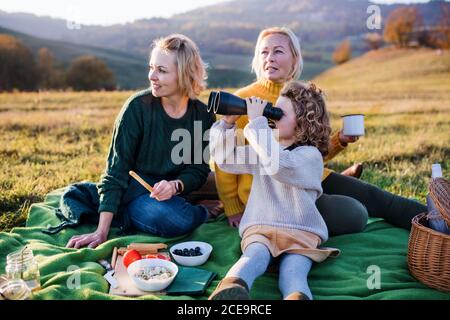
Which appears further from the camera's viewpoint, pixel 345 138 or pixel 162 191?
pixel 345 138

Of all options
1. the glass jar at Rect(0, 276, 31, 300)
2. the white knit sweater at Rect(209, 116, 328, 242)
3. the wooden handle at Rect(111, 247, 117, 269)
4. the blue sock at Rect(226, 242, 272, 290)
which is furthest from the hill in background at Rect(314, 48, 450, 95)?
the glass jar at Rect(0, 276, 31, 300)

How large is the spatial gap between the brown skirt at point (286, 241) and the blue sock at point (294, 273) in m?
0.04

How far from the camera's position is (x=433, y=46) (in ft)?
64.0

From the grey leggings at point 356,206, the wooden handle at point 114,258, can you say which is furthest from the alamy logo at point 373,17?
the wooden handle at point 114,258

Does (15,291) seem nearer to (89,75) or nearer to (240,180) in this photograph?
(240,180)

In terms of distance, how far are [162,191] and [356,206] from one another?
1.19 m

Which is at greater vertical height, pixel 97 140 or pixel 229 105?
pixel 229 105

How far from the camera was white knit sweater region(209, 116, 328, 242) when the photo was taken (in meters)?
2.54

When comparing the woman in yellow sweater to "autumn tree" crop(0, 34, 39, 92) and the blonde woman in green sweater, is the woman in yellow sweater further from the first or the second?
"autumn tree" crop(0, 34, 39, 92)

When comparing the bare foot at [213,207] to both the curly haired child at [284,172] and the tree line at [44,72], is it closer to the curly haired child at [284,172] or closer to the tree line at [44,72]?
the curly haired child at [284,172]

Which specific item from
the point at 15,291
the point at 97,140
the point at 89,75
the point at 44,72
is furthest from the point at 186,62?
the point at 89,75

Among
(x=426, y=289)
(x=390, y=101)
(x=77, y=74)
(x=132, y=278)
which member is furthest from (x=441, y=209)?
(x=77, y=74)

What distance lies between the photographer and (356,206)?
3.13 meters

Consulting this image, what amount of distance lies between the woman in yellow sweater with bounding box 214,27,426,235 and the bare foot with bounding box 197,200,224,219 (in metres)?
0.20
